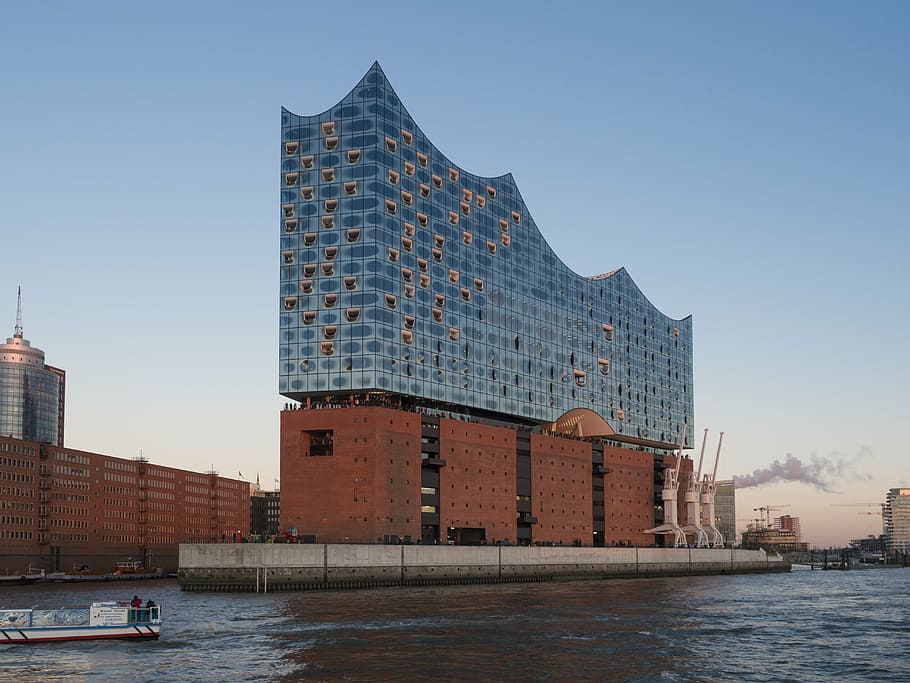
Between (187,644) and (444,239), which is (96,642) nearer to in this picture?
(187,644)

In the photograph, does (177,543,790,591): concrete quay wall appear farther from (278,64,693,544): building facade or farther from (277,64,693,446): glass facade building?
(277,64,693,446): glass facade building

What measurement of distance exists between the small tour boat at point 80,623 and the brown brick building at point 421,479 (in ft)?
199

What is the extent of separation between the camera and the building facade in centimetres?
13662

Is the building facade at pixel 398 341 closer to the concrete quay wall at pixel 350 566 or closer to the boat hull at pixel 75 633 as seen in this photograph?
the concrete quay wall at pixel 350 566

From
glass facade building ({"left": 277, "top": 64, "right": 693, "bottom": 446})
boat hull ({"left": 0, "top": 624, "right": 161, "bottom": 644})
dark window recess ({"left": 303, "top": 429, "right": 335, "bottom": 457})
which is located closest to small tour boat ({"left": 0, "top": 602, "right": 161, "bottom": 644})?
boat hull ({"left": 0, "top": 624, "right": 161, "bottom": 644})

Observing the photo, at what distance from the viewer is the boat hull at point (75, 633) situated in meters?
71.2

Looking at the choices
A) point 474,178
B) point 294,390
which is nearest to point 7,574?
point 294,390

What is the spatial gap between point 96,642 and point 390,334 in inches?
2960

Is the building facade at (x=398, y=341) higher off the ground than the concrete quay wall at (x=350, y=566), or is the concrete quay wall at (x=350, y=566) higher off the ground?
the building facade at (x=398, y=341)

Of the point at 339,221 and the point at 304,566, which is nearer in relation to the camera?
the point at 304,566

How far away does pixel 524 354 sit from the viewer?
572ft

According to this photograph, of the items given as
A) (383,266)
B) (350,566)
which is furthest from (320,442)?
(383,266)

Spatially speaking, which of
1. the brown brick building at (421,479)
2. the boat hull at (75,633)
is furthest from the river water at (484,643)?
the brown brick building at (421,479)

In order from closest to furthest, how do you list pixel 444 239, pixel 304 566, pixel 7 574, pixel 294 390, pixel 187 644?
pixel 187 644
pixel 304 566
pixel 294 390
pixel 444 239
pixel 7 574
